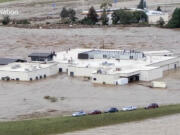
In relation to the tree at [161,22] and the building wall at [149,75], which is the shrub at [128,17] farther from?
the building wall at [149,75]

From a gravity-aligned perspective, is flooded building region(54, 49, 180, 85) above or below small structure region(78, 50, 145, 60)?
below

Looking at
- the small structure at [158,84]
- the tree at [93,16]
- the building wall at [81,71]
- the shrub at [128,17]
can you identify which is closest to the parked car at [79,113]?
the small structure at [158,84]

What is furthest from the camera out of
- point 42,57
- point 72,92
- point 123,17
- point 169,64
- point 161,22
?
point 123,17

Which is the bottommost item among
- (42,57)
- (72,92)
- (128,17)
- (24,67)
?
(72,92)

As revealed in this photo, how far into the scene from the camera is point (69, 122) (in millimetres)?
11492

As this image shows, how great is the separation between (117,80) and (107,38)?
30.2ft

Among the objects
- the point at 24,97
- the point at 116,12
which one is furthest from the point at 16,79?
the point at 116,12

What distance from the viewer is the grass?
11164mm

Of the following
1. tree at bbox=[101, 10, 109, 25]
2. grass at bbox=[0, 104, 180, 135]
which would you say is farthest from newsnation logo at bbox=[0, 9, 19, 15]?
grass at bbox=[0, 104, 180, 135]

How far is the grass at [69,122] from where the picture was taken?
1116cm

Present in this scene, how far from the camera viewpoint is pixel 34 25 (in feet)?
97.7

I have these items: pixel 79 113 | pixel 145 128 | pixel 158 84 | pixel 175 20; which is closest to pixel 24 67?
pixel 158 84

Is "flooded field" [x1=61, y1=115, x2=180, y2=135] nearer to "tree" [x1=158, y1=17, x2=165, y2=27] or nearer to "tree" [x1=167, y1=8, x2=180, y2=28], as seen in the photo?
"tree" [x1=167, y1=8, x2=180, y2=28]

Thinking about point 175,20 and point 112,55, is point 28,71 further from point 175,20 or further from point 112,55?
point 175,20
